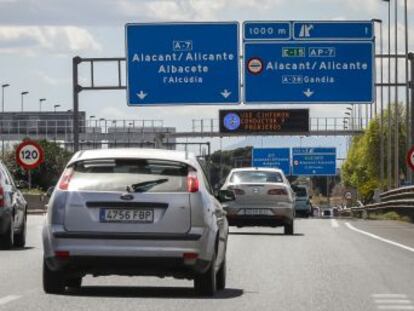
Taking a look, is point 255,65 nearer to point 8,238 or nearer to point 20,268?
point 8,238

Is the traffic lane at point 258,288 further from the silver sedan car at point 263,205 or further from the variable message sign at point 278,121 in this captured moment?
the variable message sign at point 278,121

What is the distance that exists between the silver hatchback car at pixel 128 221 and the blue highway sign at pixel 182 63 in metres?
29.7

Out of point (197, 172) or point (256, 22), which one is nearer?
point (197, 172)

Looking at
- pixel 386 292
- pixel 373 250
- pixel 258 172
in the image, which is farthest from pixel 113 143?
pixel 386 292

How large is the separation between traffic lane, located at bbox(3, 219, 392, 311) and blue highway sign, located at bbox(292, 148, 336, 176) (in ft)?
228

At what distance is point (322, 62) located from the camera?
44719mm

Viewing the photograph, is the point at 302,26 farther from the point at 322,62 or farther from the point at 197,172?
the point at 197,172

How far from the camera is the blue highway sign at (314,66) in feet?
146

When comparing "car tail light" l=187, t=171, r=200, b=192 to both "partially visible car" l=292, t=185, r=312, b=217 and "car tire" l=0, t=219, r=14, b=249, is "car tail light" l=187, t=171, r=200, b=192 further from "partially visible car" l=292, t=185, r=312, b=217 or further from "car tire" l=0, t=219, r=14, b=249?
"partially visible car" l=292, t=185, r=312, b=217

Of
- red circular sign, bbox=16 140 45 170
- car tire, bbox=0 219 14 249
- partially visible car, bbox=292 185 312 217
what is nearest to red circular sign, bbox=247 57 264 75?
red circular sign, bbox=16 140 45 170

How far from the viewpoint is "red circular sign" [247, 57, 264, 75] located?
4516cm

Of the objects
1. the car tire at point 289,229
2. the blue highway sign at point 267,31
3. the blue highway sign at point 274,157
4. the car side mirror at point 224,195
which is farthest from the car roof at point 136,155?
the blue highway sign at point 274,157

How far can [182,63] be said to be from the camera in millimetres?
43844

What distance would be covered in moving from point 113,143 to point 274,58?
79.3 meters
